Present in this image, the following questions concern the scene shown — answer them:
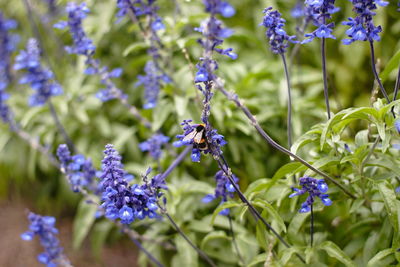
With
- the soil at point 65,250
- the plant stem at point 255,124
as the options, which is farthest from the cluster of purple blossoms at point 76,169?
the soil at point 65,250

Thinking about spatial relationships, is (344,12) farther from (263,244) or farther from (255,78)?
(263,244)

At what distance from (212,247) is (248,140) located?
1.34 metres

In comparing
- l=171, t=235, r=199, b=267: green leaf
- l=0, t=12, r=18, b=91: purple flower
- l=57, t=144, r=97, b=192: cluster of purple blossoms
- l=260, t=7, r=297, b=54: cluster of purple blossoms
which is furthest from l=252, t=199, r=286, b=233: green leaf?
l=0, t=12, r=18, b=91: purple flower

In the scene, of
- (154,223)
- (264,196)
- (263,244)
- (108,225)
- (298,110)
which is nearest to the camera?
(263,244)

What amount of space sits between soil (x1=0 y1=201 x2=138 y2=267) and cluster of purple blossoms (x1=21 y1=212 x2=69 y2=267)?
63.9 inches

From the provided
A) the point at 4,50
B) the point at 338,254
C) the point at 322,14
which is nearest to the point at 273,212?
the point at 338,254

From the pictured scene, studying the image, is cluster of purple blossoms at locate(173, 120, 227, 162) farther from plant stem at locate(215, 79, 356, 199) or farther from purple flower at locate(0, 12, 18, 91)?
purple flower at locate(0, 12, 18, 91)

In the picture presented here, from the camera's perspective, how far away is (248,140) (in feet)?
16.2

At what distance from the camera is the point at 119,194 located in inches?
103

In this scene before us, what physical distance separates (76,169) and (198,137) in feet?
5.40

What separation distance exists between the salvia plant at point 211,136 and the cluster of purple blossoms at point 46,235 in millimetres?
14

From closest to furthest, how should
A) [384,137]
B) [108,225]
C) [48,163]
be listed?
[384,137]
[108,225]
[48,163]

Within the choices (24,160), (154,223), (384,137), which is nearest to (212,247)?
(154,223)

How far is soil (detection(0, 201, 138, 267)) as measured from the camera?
5.57 meters
